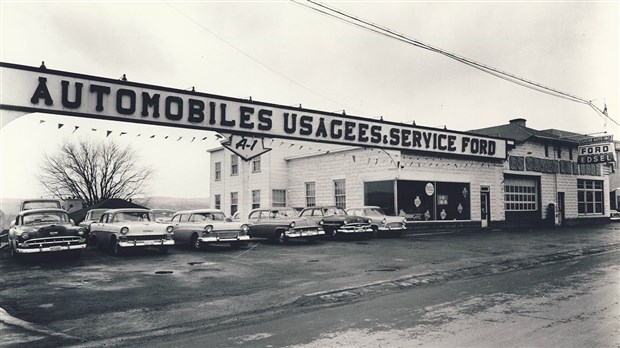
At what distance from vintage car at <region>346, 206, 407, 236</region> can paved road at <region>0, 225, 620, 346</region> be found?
3.25 meters

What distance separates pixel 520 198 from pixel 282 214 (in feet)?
57.4

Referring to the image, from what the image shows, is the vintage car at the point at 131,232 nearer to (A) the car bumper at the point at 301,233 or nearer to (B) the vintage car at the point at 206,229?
(B) the vintage car at the point at 206,229

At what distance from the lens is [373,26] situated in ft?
44.4

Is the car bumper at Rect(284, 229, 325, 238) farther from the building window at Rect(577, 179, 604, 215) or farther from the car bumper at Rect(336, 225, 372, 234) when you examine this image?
the building window at Rect(577, 179, 604, 215)

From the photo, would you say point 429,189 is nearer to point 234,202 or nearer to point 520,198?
point 520,198

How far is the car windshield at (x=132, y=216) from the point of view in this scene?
51.8 ft

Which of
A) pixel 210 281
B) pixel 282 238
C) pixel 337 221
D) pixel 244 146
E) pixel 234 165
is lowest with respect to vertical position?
pixel 210 281

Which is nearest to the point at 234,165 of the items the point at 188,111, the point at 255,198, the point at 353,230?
the point at 255,198

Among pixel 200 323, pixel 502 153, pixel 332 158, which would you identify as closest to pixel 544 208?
pixel 502 153

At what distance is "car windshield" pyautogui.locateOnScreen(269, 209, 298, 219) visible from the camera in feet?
62.3

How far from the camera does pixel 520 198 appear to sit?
29.3m

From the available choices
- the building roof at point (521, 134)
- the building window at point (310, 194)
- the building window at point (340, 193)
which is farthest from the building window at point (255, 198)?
the building roof at point (521, 134)

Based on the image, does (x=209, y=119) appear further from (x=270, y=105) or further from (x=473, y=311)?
(x=473, y=311)

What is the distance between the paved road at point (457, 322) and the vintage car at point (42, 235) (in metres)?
9.18
